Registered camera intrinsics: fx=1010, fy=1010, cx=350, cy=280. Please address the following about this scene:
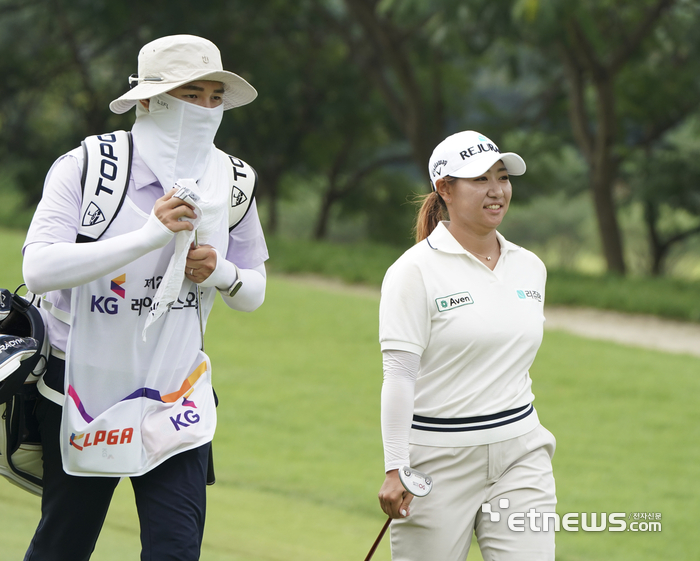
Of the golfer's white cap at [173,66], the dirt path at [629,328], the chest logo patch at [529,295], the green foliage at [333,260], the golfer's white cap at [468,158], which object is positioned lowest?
the chest logo patch at [529,295]

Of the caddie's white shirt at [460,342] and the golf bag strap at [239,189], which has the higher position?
the golf bag strap at [239,189]

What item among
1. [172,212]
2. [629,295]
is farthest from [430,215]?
[629,295]

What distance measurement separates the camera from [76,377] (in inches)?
112

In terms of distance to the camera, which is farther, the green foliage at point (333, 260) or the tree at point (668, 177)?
the tree at point (668, 177)

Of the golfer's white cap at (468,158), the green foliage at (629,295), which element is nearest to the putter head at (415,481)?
the golfer's white cap at (468,158)

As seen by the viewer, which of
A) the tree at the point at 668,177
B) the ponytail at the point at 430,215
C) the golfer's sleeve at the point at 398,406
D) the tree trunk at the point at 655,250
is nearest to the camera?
the golfer's sleeve at the point at 398,406

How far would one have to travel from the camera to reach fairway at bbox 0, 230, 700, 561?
225 inches

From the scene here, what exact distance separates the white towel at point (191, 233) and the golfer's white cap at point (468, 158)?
2.34 feet

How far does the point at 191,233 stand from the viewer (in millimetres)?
2783

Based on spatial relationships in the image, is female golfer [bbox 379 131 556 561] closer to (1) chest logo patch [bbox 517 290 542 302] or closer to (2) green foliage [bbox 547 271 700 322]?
(1) chest logo patch [bbox 517 290 542 302]

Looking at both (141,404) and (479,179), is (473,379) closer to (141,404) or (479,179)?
(479,179)

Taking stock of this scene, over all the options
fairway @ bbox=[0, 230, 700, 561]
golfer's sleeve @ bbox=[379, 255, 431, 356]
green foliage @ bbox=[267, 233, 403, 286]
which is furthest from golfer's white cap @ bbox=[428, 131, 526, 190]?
green foliage @ bbox=[267, 233, 403, 286]

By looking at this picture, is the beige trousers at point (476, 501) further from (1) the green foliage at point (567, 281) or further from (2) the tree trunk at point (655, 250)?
(2) the tree trunk at point (655, 250)

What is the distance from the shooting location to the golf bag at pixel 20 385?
276 centimetres
